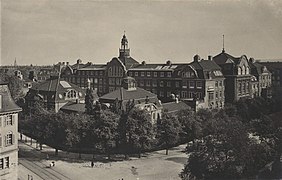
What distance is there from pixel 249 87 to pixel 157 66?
6112mm

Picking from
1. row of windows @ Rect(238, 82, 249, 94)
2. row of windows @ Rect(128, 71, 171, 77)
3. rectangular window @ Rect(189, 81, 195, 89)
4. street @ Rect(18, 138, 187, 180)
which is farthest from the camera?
row of windows @ Rect(128, 71, 171, 77)

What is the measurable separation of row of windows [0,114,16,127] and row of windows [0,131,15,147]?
0.77 feet

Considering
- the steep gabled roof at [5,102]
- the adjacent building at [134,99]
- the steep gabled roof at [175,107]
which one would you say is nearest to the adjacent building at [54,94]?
the adjacent building at [134,99]

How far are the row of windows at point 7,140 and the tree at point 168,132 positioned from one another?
4444 mm

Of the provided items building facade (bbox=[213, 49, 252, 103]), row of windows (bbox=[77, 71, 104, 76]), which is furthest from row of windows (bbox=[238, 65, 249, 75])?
row of windows (bbox=[77, 71, 104, 76])

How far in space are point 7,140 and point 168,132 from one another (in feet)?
15.6

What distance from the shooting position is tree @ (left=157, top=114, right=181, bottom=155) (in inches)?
412

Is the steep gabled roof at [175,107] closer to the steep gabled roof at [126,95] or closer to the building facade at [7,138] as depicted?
the steep gabled roof at [126,95]

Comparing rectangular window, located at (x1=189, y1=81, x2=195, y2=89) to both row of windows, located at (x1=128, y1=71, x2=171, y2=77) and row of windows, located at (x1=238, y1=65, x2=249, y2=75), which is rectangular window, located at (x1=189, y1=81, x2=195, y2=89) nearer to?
row of windows, located at (x1=128, y1=71, x2=171, y2=77)

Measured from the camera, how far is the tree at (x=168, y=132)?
10.5m

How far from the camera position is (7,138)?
8102 millimetres

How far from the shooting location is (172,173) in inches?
337

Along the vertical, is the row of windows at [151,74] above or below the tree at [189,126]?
above

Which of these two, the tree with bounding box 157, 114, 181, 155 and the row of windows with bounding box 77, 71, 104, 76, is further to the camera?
the row of windows with bounding box 77, 71, 104, 76
